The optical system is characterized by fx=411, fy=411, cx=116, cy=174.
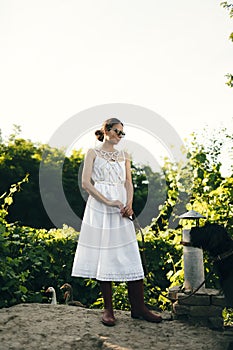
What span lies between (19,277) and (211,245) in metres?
2.24

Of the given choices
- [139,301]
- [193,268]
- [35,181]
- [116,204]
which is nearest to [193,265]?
[193,268]

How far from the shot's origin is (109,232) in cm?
398

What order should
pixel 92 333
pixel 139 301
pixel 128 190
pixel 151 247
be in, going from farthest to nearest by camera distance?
pixel 151 247, pixel 128 190, pixel 139 301, pixel 92 333

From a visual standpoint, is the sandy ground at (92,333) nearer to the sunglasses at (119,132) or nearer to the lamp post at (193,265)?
the lamp post at (193,265)

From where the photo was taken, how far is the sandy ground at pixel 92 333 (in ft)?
11.0

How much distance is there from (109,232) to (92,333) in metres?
0.92

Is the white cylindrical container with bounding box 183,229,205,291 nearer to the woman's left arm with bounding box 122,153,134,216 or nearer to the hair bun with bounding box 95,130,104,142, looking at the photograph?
the woman's left arm with bounding box 122,153,134,216

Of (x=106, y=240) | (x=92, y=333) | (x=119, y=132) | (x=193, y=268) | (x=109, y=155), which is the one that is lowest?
(x=92, y=333)

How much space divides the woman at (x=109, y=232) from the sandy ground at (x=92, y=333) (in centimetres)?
18

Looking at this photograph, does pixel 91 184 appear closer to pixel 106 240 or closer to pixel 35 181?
pixel 106 240

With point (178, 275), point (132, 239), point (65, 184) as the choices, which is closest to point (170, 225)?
point (178, 275)

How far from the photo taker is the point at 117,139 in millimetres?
4141

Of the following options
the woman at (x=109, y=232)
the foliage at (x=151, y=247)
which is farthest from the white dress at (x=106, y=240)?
the foliage at (x=151, y=247)

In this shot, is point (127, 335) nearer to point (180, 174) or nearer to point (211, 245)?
point (211, 245)
